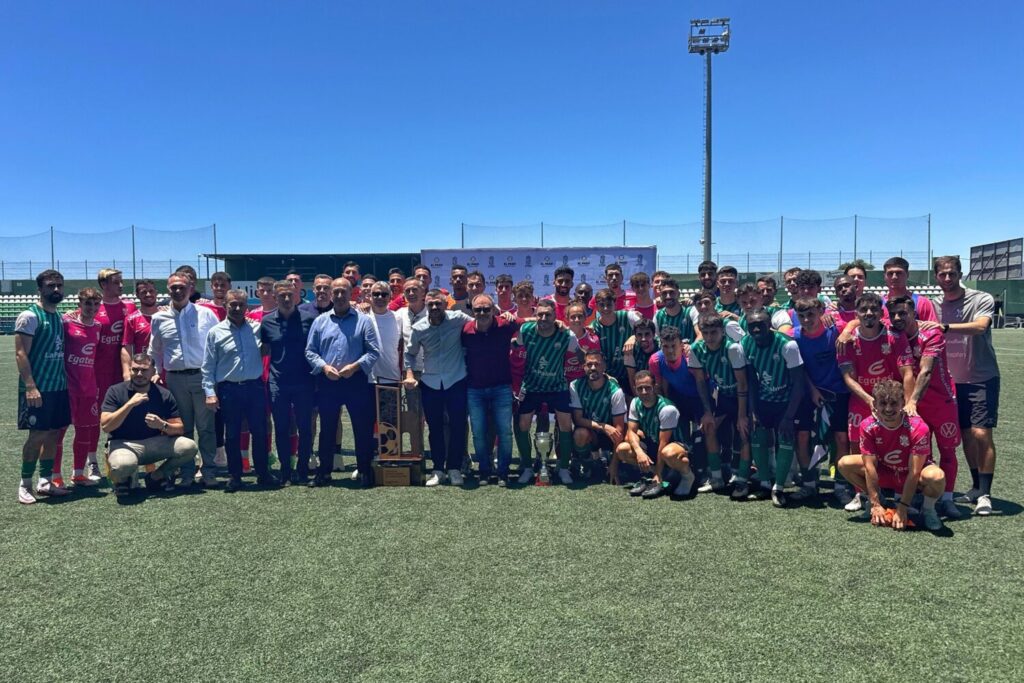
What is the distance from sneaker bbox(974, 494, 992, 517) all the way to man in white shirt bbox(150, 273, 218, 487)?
637 cm

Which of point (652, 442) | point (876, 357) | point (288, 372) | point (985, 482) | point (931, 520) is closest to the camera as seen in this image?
point (931, 520)

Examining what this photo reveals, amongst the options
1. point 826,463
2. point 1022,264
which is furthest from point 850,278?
point 1022,264

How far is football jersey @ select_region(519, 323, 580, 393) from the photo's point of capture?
586 centimetres

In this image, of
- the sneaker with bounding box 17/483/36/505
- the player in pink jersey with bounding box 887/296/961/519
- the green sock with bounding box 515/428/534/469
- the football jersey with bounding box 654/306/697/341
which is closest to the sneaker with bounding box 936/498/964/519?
the player in pink jersey with bounding box 887/296/961/519

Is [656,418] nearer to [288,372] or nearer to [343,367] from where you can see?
[343,367]

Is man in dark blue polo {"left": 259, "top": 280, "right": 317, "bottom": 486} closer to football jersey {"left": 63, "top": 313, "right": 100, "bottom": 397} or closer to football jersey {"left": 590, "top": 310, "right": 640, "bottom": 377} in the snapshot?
football jersey {"left": 63, "top": 313, "right": 100, "bottom": 397}

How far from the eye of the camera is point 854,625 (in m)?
3.15

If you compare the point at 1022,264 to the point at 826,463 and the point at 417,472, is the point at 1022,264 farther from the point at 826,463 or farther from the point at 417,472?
the point at 417,472

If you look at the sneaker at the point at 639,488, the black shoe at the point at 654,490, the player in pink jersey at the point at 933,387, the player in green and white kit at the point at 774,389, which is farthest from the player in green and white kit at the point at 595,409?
the player in pink jersey at the point at 933,387

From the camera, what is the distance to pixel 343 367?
5.83 metres

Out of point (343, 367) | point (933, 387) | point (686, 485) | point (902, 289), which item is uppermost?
point (902, 289)

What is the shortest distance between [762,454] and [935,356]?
146 centimetres

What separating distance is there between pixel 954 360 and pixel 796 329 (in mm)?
1229

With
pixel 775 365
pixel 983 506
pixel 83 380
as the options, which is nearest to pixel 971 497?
pixel 983 506
